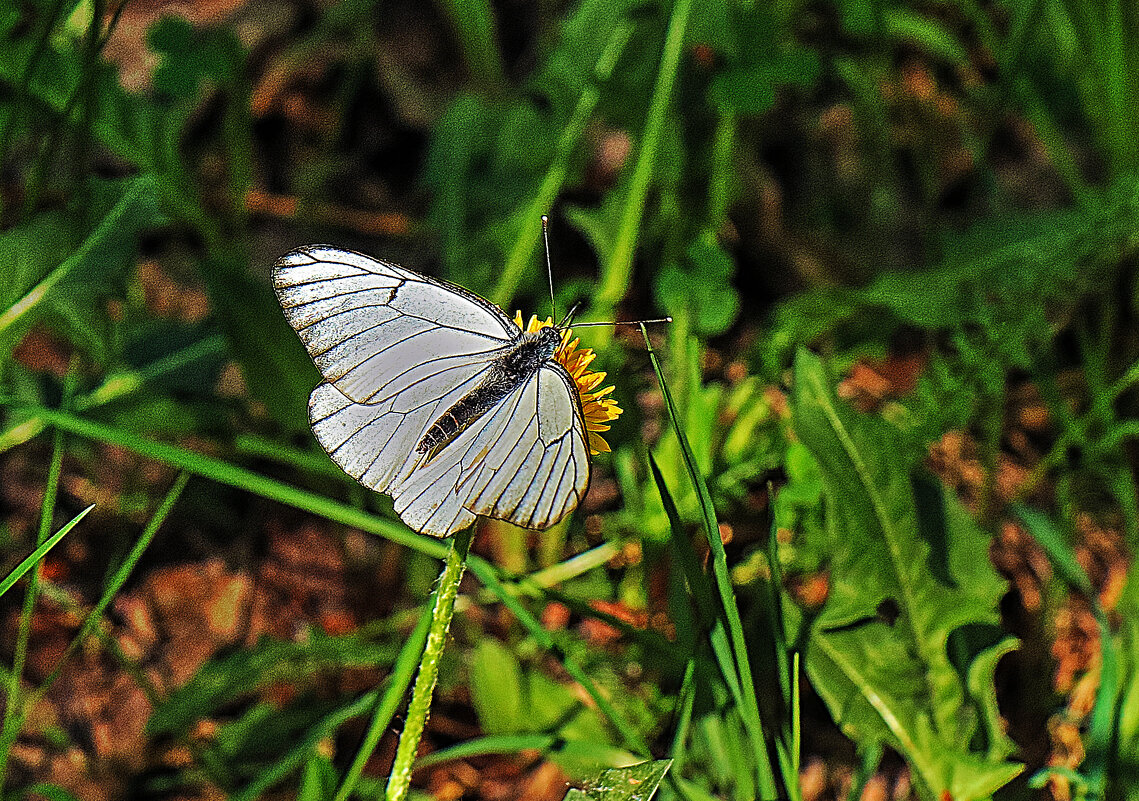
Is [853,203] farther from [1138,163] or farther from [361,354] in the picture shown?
[361,354]

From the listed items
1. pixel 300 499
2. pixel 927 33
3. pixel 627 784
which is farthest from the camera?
pixel 927 33

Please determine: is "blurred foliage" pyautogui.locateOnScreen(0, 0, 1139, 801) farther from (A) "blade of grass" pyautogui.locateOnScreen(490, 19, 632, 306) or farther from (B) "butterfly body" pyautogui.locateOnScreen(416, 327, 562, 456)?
(B) "butterfly body" pyautogui.locateOnScreen(416, 327, 562, 456)

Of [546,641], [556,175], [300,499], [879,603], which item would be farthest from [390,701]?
[556,175]

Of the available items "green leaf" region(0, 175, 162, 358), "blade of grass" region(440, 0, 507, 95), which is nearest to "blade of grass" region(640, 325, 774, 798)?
"green leaf" region(0, 175, 162, 358)

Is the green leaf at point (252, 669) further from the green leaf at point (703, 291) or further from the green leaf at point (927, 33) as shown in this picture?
the green leaf at point (927, 33)

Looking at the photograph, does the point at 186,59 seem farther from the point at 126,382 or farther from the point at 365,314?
the point at 365,314

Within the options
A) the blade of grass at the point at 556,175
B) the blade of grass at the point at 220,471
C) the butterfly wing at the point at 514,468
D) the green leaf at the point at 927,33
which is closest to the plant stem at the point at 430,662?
the butterfly wing at the point at 514,468

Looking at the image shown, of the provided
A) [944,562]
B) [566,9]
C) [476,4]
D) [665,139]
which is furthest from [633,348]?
[566,9]
